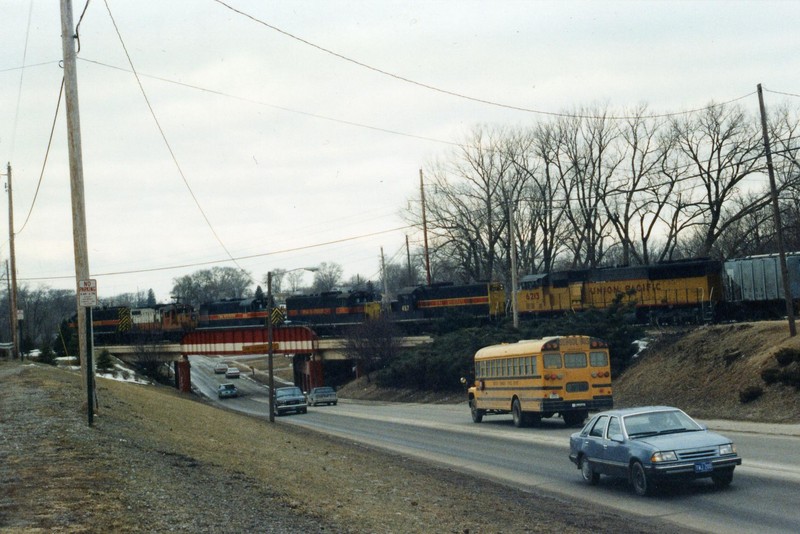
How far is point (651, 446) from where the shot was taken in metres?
14.9

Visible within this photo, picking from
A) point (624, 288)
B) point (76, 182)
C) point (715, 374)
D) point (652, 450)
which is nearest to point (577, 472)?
point (652, 450)

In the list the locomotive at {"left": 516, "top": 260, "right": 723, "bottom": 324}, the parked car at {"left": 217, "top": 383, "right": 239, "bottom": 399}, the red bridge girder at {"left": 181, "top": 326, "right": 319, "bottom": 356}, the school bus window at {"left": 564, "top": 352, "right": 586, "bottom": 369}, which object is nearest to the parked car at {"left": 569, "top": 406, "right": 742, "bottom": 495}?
the school bus window at {"left": 564, "top": 352, "right": 586, "bottom": 369}

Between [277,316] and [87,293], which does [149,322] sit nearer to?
[277,316]

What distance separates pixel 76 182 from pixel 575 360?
18.1 metres

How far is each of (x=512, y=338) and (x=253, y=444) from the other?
102 ft

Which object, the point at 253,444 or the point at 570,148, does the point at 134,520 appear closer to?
the point at 253,444

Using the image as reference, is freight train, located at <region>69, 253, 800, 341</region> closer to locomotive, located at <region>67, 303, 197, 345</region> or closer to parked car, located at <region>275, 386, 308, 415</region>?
locomotive, located at <region>67, 303, 197, 345</region>

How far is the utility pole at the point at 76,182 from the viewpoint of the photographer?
66.3 ft

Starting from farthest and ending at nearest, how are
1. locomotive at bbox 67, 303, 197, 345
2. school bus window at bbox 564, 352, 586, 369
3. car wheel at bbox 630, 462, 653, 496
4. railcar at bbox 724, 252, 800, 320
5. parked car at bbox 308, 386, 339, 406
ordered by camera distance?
locomotive at bbox 67, 303, 197, 345, parked car at bbox 308, 386, 339, 406, railcar at bbox 724, 252, 800, 320, school bus window at bbox 564, 352, 586, 369, car wheel at bbox 630, 462, 653, 496

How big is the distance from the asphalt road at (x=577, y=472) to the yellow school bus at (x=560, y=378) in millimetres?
795

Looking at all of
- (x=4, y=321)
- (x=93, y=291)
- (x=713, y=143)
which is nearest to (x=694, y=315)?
(x=713, y=143)

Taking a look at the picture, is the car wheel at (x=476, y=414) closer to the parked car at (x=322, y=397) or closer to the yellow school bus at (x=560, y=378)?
the yellow school bus at (x=560, y=378)

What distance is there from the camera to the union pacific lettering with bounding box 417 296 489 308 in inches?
2625

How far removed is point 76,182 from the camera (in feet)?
67.9
